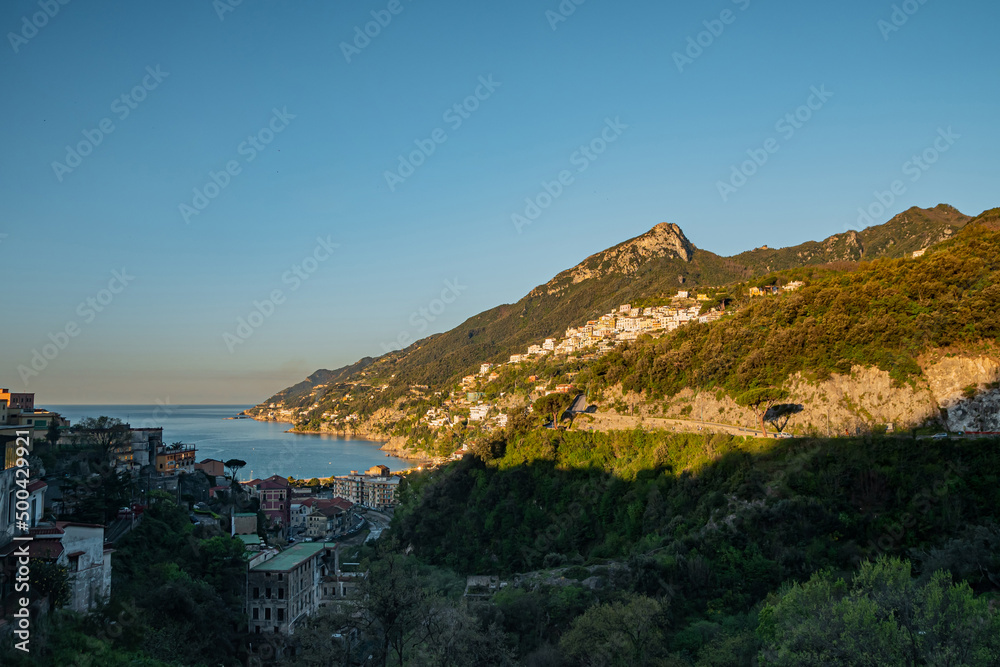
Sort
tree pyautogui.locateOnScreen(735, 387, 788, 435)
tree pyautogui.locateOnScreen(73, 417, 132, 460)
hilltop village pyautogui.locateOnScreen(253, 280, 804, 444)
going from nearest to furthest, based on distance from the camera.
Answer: tree pyautogui.locateOnScreen(735, 387, 788, 435)
tree pyautogui.locateOnScreen(73, 417, 132, 460)
hilltop village pyautogui.locateOnScreen(253, 280, 804, 444)

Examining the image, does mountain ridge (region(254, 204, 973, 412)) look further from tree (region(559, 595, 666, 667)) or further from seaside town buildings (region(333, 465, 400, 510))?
tree (region(559, 595, 666, 667))

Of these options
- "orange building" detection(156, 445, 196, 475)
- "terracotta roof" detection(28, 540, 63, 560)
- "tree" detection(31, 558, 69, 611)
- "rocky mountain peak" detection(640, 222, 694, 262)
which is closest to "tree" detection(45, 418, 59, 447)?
"orange building" detection(156, 445, 196, 475)

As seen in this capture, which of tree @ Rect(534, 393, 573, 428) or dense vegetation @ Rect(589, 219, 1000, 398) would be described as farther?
tree @ Rect(534, 393, 573, 428)

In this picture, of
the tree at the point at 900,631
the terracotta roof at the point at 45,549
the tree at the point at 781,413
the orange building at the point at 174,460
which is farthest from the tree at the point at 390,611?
the orange building at the point at 174,460

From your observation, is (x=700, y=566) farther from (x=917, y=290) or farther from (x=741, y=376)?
(x=917, y=290)

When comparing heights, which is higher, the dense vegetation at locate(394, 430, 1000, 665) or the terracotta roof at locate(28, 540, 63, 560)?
the terracotta roof at locate(28, 540, 63, 560)

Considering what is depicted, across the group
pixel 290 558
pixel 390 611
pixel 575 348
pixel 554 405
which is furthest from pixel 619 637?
pixel 575 348

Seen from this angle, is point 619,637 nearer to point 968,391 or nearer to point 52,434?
point 968,391
